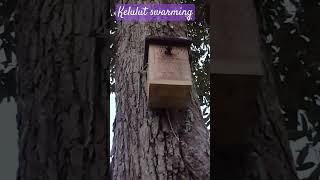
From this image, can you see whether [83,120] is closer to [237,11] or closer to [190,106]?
[237,11]

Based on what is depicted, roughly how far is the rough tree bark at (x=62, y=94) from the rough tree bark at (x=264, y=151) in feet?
0.54

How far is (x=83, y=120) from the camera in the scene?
0.72 m

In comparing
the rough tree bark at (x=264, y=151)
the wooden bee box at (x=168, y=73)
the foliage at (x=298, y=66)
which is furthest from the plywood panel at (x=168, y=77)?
the rough tree bark at (x=264, y=151)

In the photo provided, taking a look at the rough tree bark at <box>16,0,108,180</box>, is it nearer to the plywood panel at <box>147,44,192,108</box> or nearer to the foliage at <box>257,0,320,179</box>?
the foliage at <box>257,0,320,179</box>

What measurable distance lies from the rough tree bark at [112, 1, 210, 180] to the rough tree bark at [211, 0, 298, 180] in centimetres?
113

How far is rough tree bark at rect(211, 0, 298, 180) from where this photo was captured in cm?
67

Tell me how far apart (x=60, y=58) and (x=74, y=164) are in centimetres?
16

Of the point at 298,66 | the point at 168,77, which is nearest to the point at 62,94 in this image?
the point at 298,66

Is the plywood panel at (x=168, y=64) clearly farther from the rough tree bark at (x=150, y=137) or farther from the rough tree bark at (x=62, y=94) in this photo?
the rough tree bark at (x=62, y=94)

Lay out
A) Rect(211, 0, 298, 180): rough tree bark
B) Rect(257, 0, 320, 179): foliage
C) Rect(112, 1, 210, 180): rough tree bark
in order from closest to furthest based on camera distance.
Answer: Rect(211, 0, 298, 180): rough tree bark, Rect(257, 0, 320, 179): foliage, Rect(112, 1, 210, 180): rough tree bark

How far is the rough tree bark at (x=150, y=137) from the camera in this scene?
1.92 meters

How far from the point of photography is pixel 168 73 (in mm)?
1923

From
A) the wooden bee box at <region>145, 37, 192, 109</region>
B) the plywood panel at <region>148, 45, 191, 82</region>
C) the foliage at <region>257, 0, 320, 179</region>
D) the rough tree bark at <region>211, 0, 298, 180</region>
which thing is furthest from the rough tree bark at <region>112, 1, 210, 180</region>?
the rough tree bark at <region>211, 0, 298, 180</region>

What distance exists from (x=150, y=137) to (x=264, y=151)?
130cm
